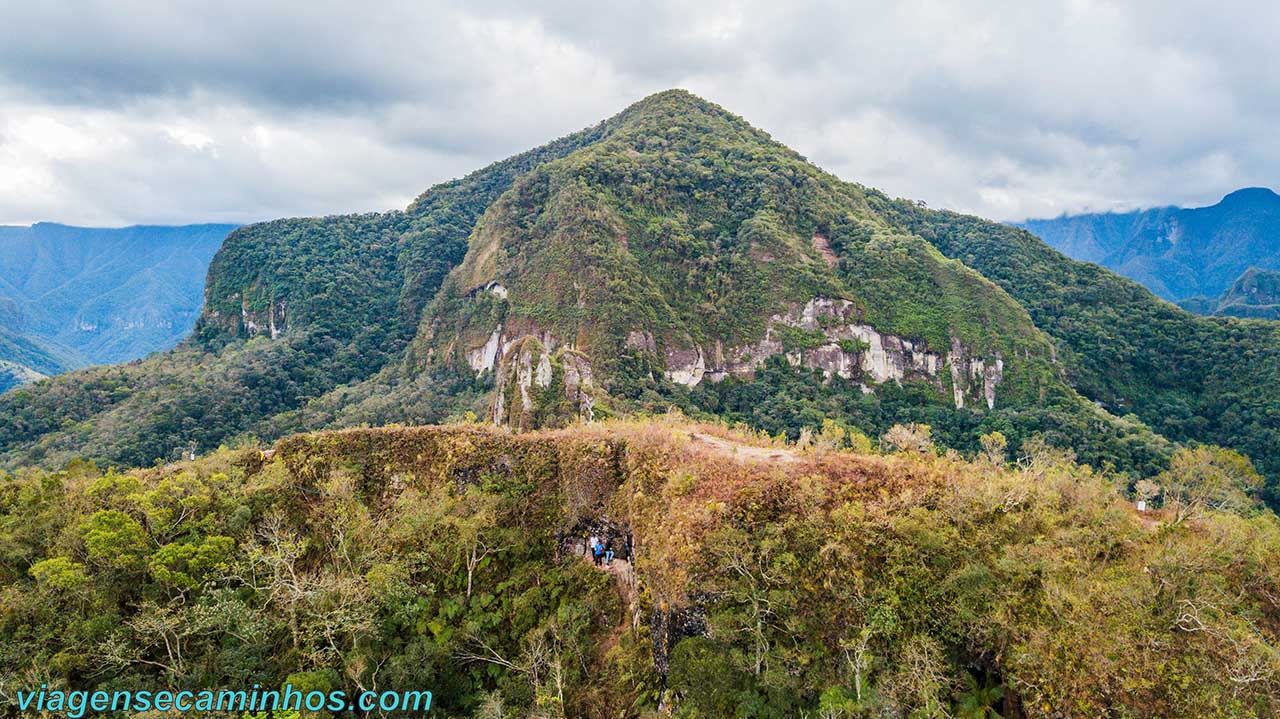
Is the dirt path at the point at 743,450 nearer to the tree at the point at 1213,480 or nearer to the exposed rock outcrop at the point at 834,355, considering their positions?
the tree at the point at 1213,480

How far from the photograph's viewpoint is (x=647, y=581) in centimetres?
1781

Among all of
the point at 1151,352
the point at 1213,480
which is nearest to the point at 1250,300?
the point at 1151,352

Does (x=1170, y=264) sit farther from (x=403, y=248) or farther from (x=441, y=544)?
(x=441, y=544)

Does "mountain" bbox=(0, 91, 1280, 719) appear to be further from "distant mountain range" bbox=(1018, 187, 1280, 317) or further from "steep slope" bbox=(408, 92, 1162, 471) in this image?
"distant mountain range" bbox=(1018, 187, 1280, 317)

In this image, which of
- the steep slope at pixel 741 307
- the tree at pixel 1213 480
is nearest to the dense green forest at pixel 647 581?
the tree at pixel 1213 480

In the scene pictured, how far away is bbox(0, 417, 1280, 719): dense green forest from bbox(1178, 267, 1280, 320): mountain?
13457 centimetres

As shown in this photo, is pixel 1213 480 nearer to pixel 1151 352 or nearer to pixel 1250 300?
pixel 1151 352

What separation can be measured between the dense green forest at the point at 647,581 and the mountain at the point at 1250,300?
135m

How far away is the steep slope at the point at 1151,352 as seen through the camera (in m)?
62.8

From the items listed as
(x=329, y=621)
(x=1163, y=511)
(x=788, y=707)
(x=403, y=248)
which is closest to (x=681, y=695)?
(x=788, y=707)

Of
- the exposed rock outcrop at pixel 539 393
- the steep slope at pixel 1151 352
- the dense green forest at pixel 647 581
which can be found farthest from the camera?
the steep slope at pixel 1151 352

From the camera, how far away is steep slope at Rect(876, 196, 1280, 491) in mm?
62812

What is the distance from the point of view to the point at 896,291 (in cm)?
7725

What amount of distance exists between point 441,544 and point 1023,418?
65461mm
